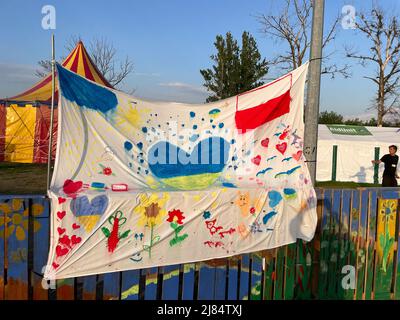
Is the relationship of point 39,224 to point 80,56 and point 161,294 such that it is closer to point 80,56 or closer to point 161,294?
point 161,294

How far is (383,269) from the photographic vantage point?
3.83 m

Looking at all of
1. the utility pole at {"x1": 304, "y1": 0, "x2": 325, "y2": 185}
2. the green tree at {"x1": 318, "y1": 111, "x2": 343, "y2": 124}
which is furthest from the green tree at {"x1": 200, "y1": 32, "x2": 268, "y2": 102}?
the utility pole at {"x1": 304, "y1": 0, "x2": 325, "y2": 185}

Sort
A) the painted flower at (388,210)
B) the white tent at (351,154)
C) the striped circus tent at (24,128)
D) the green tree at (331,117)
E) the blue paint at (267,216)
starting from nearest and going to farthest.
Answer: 1. the blue paint at (267,216)
2. the painted flower at (388,210)
3. the white tent at (351,154)
4. the striped circus tent at (24,128)
5. the green tree at (331,117)

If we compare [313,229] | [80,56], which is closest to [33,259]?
[313,229]

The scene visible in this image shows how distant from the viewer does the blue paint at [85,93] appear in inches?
122

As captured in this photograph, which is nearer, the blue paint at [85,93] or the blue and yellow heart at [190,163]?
the blue paint at [85,93]

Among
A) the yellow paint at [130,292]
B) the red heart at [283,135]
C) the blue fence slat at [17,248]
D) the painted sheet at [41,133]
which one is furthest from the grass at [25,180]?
the red heart at [283,135]

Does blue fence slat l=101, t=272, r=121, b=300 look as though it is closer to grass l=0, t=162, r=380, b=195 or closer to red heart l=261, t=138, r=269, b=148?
red heart l=261, t=138, r=269, b=148

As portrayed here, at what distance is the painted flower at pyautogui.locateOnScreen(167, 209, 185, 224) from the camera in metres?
3.14

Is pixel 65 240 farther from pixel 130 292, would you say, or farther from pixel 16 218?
pixel 130 292

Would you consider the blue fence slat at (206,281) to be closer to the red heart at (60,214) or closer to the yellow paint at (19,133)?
the red heart at (60,214)

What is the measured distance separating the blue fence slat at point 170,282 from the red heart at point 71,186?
101 centimetres

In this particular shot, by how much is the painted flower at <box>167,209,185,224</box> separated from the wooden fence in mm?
429

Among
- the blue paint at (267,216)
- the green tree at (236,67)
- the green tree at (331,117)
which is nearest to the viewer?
the blue paint at (267,216)
